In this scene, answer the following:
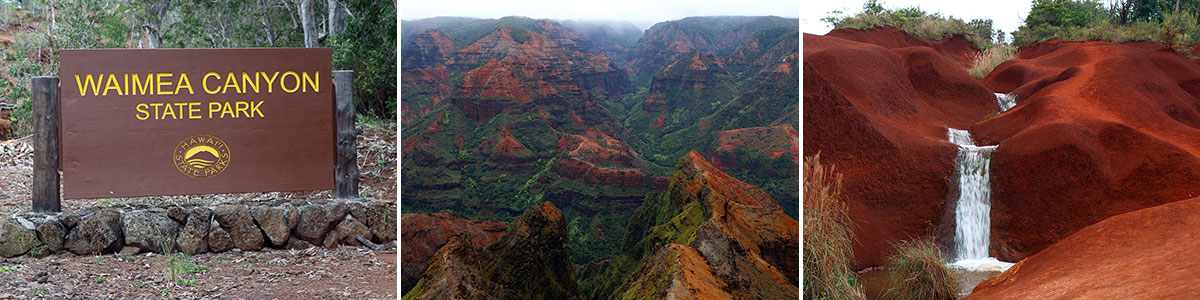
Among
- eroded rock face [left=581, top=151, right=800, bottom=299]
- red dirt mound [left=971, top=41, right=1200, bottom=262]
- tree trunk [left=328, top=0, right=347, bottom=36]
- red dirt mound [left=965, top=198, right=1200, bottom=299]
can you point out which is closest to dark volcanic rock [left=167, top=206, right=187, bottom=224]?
tree trunk [left=328, top=0, right=347, bottom=36]

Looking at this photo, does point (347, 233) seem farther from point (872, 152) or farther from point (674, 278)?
point (872, 152)

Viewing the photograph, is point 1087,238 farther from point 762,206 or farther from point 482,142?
point 482,142

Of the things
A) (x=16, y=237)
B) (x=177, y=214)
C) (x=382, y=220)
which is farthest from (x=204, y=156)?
(x=16, y=237)

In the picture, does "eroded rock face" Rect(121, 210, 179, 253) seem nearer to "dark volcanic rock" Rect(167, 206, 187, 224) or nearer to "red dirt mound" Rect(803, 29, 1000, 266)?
"dark volcanic rock" Rect(167, 206, 187, 224)

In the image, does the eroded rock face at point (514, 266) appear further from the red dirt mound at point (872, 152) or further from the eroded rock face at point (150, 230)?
the red dirt mound at point (872, 152)

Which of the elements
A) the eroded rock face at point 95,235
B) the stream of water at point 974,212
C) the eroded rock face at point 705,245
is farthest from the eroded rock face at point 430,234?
the stream of water at point 974,212

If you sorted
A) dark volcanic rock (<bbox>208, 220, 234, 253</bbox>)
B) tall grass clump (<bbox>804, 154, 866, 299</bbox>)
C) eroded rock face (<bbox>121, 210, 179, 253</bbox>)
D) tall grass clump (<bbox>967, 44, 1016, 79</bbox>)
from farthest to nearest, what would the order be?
tall grass clump (<bbox>967, 44, 1016, 79</bbox>)
dark volcanic rock (<bbox>208, 220, 234, 253</bbox>)
eroded rock face (<bbox>121, 210, 179, 253</bbox>)
tall grass clump (<bbox>804, 154, 866, 299</bbox>)

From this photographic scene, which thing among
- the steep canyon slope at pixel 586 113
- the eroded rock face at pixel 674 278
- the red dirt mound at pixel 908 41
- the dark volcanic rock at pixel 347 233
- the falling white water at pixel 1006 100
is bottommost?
the dark volcanic rock at pixel 347 233
